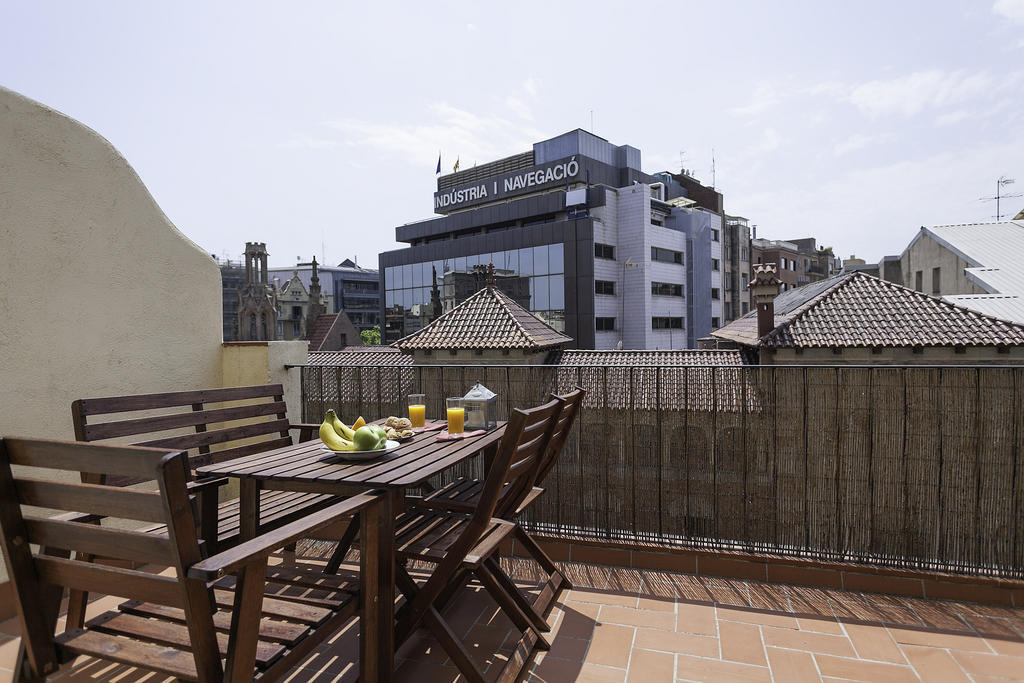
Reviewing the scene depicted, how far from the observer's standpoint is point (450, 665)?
7.54ft

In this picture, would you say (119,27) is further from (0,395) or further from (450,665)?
(450,665)

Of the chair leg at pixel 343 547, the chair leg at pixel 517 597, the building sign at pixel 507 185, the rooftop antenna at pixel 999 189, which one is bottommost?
the chair leg at pixel 517 597

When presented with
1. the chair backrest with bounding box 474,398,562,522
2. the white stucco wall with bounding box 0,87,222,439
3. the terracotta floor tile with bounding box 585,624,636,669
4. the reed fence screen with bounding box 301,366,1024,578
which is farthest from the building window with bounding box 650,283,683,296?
the chair backrest with bounding box 474,398,562,522

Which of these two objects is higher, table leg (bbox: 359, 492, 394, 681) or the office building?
the office building

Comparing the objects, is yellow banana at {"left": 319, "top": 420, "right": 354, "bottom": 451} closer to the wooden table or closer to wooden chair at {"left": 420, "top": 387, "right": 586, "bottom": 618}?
the wooden table

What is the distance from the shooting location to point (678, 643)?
244 cm

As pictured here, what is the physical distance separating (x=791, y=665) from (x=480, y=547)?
1.41 m

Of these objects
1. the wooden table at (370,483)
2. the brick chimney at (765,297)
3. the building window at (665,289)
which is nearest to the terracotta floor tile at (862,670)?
the wooden table at (370,483)

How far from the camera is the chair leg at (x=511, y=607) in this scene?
2248 mm

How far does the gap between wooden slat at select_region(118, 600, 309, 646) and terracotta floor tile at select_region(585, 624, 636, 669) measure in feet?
4.32

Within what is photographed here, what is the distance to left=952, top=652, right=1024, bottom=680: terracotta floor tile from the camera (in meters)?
2.19

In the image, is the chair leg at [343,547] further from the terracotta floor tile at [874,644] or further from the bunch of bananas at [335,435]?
the terracotta floor tile at [874,644]

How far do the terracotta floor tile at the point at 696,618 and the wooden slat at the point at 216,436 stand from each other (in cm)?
234

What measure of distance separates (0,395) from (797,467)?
15.2m
